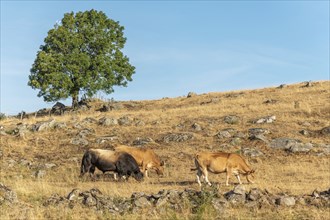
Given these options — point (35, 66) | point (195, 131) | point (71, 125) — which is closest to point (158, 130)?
point (195, 131)

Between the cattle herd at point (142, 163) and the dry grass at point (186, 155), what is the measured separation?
0.76m

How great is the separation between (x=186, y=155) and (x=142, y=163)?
5.43m

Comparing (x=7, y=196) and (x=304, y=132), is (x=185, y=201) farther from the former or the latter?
(x=304, y=132)

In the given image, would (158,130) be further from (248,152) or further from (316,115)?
(316,115)

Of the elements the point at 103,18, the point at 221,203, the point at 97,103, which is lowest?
the point at 221,203

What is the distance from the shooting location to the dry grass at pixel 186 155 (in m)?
15.1

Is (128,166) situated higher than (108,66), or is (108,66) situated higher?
(108,66)

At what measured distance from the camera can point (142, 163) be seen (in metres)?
26.8

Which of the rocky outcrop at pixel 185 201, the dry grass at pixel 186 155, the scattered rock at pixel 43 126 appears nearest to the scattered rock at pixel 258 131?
the dry grass at pixel 186 155

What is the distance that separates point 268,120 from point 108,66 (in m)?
29.6

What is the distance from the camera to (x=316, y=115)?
42688mm

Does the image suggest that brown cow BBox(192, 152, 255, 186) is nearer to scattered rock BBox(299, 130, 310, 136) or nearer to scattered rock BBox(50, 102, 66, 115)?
scattered rock BBox(299, 130, 310, 136)

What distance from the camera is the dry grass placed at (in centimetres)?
1511

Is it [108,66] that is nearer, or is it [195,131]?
[195,131]
